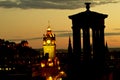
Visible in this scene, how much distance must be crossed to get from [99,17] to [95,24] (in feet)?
6.11

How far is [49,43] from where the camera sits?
161 metres

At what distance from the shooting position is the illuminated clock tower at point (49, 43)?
155875mm

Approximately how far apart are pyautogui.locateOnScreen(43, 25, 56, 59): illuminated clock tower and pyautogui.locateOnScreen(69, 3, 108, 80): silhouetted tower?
52.9 m

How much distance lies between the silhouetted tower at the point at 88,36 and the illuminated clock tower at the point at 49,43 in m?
52.9

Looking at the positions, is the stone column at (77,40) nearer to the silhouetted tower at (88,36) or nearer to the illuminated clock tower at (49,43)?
the silhouetted tower at (88,36)

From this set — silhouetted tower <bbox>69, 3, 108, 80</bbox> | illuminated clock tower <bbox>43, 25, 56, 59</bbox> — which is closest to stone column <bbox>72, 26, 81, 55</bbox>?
silhouetted tower <bbox>69, 3, 108, 80</bbox>

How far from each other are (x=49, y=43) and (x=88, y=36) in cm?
6178

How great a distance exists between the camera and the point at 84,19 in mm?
100312

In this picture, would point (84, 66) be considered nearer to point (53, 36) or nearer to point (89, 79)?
point (89, 79)

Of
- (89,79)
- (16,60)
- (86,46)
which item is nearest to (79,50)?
(86,46)

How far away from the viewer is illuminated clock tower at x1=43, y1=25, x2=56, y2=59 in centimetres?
15588

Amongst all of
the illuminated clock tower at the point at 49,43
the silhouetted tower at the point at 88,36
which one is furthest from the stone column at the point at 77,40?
the illuminated clock tower at the point at 49,43

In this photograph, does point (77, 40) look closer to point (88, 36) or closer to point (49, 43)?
point (88, 36)

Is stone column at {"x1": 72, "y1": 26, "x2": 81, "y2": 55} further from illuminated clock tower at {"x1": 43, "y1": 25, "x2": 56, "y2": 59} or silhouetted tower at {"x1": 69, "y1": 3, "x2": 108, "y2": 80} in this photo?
illuminated clock tower at {"x1": 43, "y1": 25, "x2": 56, "y2": 59}
